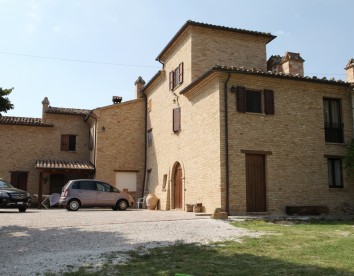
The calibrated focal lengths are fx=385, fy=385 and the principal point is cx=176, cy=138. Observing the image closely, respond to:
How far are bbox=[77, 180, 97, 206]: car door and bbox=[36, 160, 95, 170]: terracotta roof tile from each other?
249 inches

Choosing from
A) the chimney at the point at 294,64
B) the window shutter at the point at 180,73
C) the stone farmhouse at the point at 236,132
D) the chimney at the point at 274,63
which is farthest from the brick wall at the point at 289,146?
the window shutter at the point at 180,73

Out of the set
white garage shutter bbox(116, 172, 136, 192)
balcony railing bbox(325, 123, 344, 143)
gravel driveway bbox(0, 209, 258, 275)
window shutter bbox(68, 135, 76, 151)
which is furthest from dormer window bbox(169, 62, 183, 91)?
window shutter bbox(68, 135, 76, 151)

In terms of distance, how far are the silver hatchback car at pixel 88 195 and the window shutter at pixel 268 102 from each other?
8.56 m

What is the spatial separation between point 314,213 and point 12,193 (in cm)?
1313

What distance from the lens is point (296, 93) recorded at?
16375 mm

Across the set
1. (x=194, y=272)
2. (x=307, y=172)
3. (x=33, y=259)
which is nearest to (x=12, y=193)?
(x=33, y=259)

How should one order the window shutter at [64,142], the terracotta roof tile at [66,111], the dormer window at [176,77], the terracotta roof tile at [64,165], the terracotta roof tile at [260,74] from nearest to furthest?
the terracotta roof tile at [260,74], the dormer window at [176,77], the terracotta roof tile at [64,165], the terracotta roof tile at [66,111], the window shutter at [64,142]

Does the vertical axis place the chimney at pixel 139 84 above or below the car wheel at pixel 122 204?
above

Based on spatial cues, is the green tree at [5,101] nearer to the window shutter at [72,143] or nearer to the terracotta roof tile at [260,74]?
the terracotta roof tile at [260,74]

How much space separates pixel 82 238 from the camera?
8.96 meters

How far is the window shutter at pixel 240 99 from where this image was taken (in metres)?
15.3

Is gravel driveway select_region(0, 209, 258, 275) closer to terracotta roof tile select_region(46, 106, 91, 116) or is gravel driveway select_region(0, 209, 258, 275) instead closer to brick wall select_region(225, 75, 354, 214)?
brick wall select_region(225, 75, 354, 214)

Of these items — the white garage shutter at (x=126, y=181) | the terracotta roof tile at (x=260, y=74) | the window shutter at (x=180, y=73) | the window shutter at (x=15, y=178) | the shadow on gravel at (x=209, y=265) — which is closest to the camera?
the shadow on gravel at (x=209, y=265)

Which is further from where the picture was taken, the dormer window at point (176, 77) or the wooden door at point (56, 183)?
the wooden door at point (56, 183)
